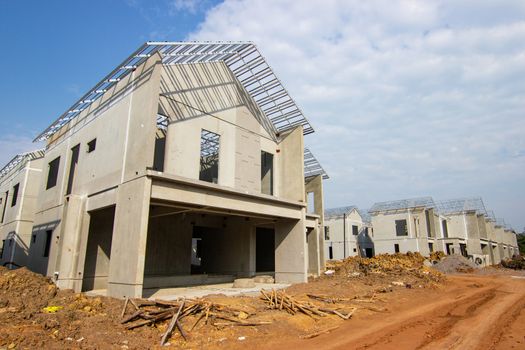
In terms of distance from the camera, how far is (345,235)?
4753 centimetres

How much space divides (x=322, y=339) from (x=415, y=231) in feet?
125

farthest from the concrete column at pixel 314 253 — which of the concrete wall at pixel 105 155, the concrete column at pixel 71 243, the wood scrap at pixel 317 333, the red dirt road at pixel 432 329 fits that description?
the wood scrap at pixel 317 333

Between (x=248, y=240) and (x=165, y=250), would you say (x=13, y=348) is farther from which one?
(x=248, y=240)

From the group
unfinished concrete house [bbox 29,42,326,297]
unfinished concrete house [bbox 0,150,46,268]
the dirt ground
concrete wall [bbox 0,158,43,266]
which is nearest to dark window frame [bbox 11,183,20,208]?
unfinished concrete house [bbox 0,150,46,268]

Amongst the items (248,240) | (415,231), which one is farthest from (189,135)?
(415,231)

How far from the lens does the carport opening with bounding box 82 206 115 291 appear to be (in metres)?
15.4

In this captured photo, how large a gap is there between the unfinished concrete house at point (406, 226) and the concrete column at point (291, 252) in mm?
27443

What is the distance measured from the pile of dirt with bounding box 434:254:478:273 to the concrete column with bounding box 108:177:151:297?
31576 mm

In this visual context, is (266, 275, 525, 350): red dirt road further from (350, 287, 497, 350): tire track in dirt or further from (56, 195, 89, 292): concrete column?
(56, 195, 89, 292): concrete column

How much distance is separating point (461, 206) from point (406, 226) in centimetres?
1504

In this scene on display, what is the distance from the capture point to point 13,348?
6266 millimetres

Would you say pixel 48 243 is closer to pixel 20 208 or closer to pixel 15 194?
pixel 20 208

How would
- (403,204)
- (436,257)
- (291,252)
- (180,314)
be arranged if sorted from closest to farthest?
(180,314) < (291,252) < (436,257) < (403,204)

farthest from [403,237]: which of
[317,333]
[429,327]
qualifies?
[317,333]
